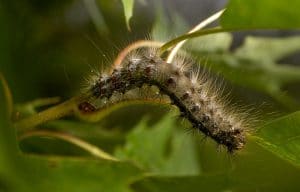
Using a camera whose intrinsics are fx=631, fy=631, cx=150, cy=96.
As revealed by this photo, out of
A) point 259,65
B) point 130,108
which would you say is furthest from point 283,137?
point 130,108

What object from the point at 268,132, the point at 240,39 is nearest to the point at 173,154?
the point at 240,39

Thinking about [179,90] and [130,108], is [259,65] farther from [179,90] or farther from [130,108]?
[179,90]

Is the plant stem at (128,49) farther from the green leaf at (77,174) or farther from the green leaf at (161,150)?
the green leaf at (161,150)

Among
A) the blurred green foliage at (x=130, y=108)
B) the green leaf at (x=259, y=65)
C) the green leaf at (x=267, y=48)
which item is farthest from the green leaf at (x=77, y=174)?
the green leaf at (x=267, y=48)

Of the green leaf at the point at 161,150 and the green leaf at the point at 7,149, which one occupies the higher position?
the green leaf at the point at 161,150

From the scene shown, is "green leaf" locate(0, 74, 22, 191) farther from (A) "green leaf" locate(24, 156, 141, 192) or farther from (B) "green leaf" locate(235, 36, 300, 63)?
(B) "green leaf" locate(235, 36, 300, 63)

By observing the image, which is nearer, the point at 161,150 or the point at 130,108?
the point at 161,150

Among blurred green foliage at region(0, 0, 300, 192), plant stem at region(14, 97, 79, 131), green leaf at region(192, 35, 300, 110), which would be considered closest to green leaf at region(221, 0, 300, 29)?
blurred green foliage at region(0, 0, 300, 192)
